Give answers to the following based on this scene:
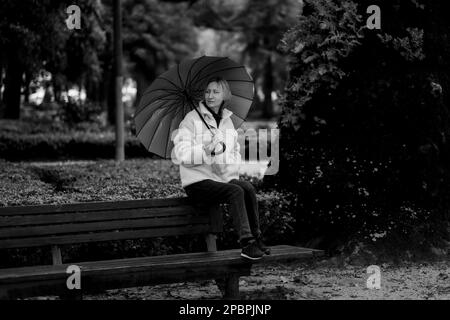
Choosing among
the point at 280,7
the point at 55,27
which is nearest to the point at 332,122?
the point at 55,27

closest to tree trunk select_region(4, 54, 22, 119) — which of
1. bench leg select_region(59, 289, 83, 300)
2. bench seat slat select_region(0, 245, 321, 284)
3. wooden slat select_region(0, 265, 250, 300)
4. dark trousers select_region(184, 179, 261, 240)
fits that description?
dark trousers select_region(184, 179, 261, 240)

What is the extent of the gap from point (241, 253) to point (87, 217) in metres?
1.27

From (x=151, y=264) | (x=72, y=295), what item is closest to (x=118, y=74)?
(x=151, y=264)

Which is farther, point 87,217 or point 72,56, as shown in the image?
point 72,56

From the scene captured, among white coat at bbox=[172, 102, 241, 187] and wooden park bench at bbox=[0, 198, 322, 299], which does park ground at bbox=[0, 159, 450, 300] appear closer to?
wooden park bench at bbox=[0, 198, 322, 299]

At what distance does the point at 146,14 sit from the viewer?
→ 31234mm

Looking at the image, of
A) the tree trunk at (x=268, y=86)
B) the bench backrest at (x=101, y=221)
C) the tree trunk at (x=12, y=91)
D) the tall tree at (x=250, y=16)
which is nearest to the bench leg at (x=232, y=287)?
the bench backrest at (x=101, y=221)

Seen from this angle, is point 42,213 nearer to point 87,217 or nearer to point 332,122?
point 87,217

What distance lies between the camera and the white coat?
19.9ft

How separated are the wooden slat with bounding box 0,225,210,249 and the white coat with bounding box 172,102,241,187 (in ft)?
1.35

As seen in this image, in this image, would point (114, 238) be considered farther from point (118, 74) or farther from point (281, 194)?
point (118, 74)

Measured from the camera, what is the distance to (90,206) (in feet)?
19.4

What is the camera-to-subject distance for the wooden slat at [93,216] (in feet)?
18.5

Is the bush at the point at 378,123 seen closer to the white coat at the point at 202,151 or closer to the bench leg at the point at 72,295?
the white coat at the point at 202,151
